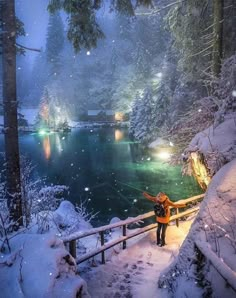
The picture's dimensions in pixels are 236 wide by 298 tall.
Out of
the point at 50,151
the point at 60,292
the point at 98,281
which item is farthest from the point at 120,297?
the point at 50,151

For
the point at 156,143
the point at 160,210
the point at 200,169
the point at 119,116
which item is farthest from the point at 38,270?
the point at 119,116

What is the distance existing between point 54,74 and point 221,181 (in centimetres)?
9917

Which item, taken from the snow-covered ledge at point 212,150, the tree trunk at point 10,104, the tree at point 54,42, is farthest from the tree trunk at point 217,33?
the tree at point 54,42

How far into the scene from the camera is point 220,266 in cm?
434

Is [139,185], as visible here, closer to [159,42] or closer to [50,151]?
[50,151]

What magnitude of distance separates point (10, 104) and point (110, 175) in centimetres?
2583

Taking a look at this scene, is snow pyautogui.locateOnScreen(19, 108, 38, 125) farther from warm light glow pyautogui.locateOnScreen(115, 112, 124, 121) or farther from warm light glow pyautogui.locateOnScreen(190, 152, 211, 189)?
warm light glow pyautogui.locateOnScreen(190, 152, 211, 189)

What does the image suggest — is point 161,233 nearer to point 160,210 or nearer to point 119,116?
point 160,210

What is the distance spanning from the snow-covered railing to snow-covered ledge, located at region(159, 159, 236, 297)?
0.11 m

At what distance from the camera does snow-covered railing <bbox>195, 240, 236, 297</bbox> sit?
155 inches

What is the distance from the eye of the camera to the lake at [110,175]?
24.6m

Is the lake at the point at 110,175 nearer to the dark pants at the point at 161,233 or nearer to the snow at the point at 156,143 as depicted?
the snow at the point at 156,143

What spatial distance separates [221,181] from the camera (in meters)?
6.49

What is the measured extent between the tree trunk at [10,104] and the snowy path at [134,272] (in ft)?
7.86
